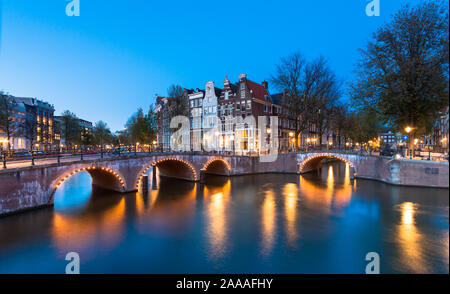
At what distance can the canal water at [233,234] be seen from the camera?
26.4 feet

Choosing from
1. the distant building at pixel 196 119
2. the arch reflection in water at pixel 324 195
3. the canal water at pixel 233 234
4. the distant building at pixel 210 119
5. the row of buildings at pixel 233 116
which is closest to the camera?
the canal water at pixel 233 234

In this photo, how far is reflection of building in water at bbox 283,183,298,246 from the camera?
11875mm

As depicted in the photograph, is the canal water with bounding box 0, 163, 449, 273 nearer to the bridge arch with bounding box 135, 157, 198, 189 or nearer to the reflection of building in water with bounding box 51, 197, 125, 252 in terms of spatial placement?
the reflection of building in water with bounding box 51, 197, 125, 252

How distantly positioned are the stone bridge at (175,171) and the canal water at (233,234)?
0.65 m

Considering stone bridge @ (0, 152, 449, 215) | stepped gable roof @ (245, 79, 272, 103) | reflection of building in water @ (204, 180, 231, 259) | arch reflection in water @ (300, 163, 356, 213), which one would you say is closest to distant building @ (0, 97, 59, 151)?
stone bridge @ (0, 152, 449, 215)

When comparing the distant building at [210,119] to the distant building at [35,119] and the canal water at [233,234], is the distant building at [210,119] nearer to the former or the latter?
the canal water at [233,234]

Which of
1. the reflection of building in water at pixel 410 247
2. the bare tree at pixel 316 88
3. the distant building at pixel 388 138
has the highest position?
the bare tree at pixel 316 88

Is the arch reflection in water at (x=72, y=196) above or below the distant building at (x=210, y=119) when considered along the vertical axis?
below

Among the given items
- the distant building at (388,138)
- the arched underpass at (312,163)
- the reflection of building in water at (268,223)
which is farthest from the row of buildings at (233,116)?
the reflection of building in water at (268,223)

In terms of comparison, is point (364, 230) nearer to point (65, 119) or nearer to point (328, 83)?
point (328, 83)

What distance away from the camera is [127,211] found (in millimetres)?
16875

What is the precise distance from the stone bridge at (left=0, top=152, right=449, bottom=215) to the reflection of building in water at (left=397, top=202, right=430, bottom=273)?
1450 millimetres
